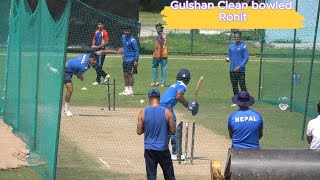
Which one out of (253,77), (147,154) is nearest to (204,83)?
(253,77)

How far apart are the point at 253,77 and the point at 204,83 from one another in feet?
8.90

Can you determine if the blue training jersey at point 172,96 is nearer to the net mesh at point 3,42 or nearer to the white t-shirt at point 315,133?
the white t-shirt at point 315,133

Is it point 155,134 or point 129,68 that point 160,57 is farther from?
point 155,134

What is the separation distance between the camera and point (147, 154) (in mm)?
12953

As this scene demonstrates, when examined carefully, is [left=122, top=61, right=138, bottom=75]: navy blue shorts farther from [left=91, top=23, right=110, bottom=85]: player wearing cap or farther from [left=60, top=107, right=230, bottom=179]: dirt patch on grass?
[left=60, top=107, right=230, bottom=179]: dirt patch on grass

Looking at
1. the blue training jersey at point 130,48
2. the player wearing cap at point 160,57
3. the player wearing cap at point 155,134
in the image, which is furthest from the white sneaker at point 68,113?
the player wearing cap at point 155,134

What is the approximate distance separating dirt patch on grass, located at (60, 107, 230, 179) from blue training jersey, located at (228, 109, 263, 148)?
266 cm

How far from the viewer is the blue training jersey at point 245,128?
12.6 metres

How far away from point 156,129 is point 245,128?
49.4 inches

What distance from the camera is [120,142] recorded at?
18.5 meters

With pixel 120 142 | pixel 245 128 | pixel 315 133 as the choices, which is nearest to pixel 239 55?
pixel 120 142

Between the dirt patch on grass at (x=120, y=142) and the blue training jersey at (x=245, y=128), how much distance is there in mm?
2663

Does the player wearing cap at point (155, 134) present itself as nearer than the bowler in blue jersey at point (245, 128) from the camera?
No

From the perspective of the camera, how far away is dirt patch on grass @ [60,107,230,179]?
52.9ft
